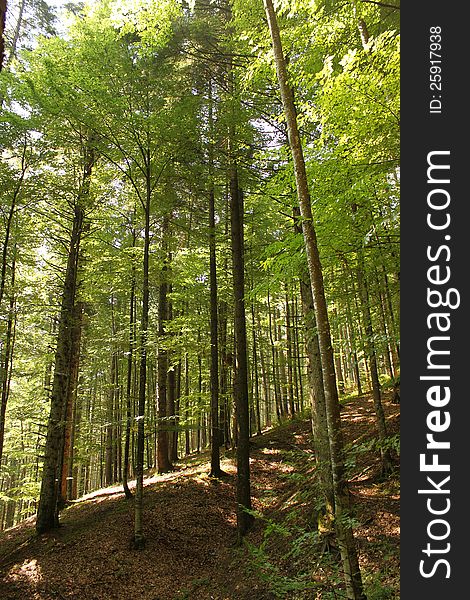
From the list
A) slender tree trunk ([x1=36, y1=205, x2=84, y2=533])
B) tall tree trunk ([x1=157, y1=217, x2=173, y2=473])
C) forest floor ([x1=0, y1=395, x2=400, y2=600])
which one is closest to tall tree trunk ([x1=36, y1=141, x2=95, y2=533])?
slender tree trunk ([x1=36, y1=205, x2=84, y2=533])

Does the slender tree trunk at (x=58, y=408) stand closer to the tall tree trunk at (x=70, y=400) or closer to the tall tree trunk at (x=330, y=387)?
the tall tree trunk at (x=70, y=400)

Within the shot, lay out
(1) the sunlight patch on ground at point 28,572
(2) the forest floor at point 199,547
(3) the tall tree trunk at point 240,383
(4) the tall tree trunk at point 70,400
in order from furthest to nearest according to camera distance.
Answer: (4) the tall tree trunk at point 70,400, (3) the tall tree trunk at point 240,383, (1) the sunlight patch on ground at point 28,572, (2) the forest floor at point 199,547

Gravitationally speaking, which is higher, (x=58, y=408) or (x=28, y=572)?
(x=58, y=408)

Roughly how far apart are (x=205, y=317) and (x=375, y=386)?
7276mm

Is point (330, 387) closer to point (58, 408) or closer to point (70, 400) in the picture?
point (58, 408)

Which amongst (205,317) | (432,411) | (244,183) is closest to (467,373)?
(432,411)

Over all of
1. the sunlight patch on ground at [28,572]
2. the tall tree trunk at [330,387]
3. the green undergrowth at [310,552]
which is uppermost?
the tall tree trunk at [330,387]

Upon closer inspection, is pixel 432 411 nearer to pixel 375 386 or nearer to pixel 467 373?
pixel 467 373

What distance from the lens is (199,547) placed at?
363 inches

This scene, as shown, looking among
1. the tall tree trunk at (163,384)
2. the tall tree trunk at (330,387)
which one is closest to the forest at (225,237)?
the tall tree trunk at (330,387)

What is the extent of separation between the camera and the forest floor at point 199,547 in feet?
20.6

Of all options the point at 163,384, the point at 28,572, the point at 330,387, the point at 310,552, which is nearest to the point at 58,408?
the point at 28,572

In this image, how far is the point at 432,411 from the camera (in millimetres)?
2807

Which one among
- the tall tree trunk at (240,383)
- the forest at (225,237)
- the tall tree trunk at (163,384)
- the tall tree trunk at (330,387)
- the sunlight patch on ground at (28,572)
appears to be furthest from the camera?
the tall tree trunk at (163,384)
